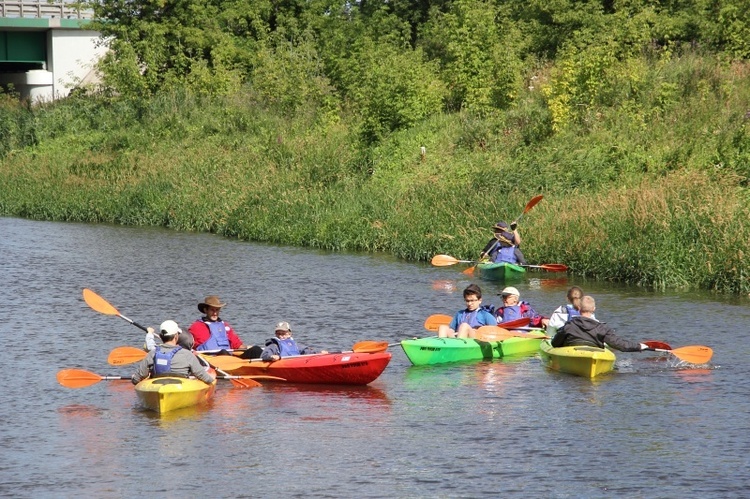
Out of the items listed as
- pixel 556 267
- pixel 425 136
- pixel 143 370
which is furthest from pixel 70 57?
pixel 143 370

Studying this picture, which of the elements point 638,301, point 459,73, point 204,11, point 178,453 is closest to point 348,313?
point 638,301

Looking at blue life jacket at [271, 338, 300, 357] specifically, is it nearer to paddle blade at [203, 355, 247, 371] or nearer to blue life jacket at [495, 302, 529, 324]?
paddle blade at [203, 355, 247, 371]

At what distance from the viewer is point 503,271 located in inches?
951

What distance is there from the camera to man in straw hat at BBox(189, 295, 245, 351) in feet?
52.4

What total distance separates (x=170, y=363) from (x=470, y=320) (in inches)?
194

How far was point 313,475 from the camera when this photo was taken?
467 inches

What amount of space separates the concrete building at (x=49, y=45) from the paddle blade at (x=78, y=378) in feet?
145

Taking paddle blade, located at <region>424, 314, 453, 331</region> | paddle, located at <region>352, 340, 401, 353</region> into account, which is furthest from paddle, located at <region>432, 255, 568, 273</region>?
paddle, located at <region>352, 340, 401, 353</region>

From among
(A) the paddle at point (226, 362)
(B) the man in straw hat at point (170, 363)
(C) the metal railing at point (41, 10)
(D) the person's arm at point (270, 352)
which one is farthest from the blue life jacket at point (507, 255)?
(C) the metal railing at point (41, 10)

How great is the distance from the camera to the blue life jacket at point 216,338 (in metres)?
16.0

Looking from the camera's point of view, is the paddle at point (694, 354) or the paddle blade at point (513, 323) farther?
the paddle blade at point (513, 323)

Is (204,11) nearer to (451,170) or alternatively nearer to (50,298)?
(451,170)

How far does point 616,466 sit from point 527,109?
23.2 meters

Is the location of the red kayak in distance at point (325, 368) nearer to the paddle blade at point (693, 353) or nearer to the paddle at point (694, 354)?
the paddle at point (694, 354)
